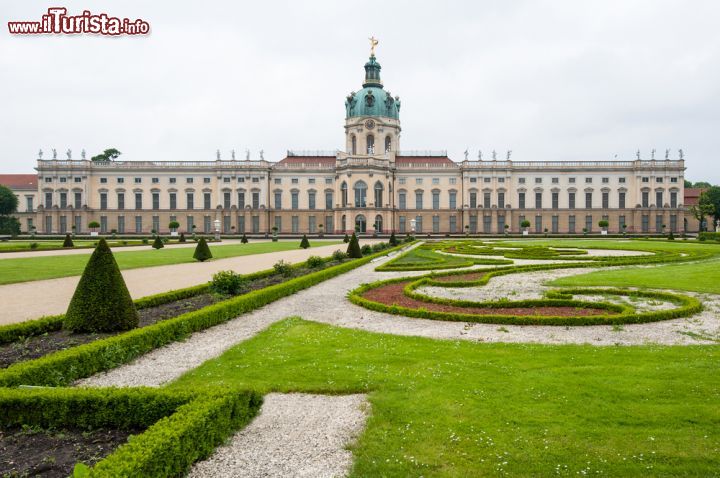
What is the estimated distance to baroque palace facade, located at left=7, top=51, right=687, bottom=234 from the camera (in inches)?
2459

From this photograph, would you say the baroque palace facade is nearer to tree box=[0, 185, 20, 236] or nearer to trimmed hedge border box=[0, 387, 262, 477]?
tree box=[0, 185, 20, 236]

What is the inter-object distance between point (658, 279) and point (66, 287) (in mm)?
16617

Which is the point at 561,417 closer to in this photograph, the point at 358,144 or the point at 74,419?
the point at 74,419

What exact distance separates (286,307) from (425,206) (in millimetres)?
54003

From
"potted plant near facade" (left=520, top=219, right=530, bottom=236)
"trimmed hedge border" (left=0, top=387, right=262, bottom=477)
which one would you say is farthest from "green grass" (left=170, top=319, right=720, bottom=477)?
"potted plant near facade" (left=520, top=219, right=530, bottom=236)

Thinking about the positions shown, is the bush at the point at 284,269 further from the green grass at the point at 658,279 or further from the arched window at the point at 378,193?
the arched window at the point at 378,193

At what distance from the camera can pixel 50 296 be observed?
38.9 feet

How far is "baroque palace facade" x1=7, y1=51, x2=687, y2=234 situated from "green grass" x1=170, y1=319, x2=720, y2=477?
181 feet

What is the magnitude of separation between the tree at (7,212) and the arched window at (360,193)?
40.5 meters

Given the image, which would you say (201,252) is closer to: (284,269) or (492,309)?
(284,269)

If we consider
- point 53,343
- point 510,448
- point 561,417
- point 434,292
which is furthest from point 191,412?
point 434,292

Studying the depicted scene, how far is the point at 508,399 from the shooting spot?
17.0 feet

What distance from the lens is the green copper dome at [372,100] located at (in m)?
64.8

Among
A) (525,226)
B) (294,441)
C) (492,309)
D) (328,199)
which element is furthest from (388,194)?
(294,441)
